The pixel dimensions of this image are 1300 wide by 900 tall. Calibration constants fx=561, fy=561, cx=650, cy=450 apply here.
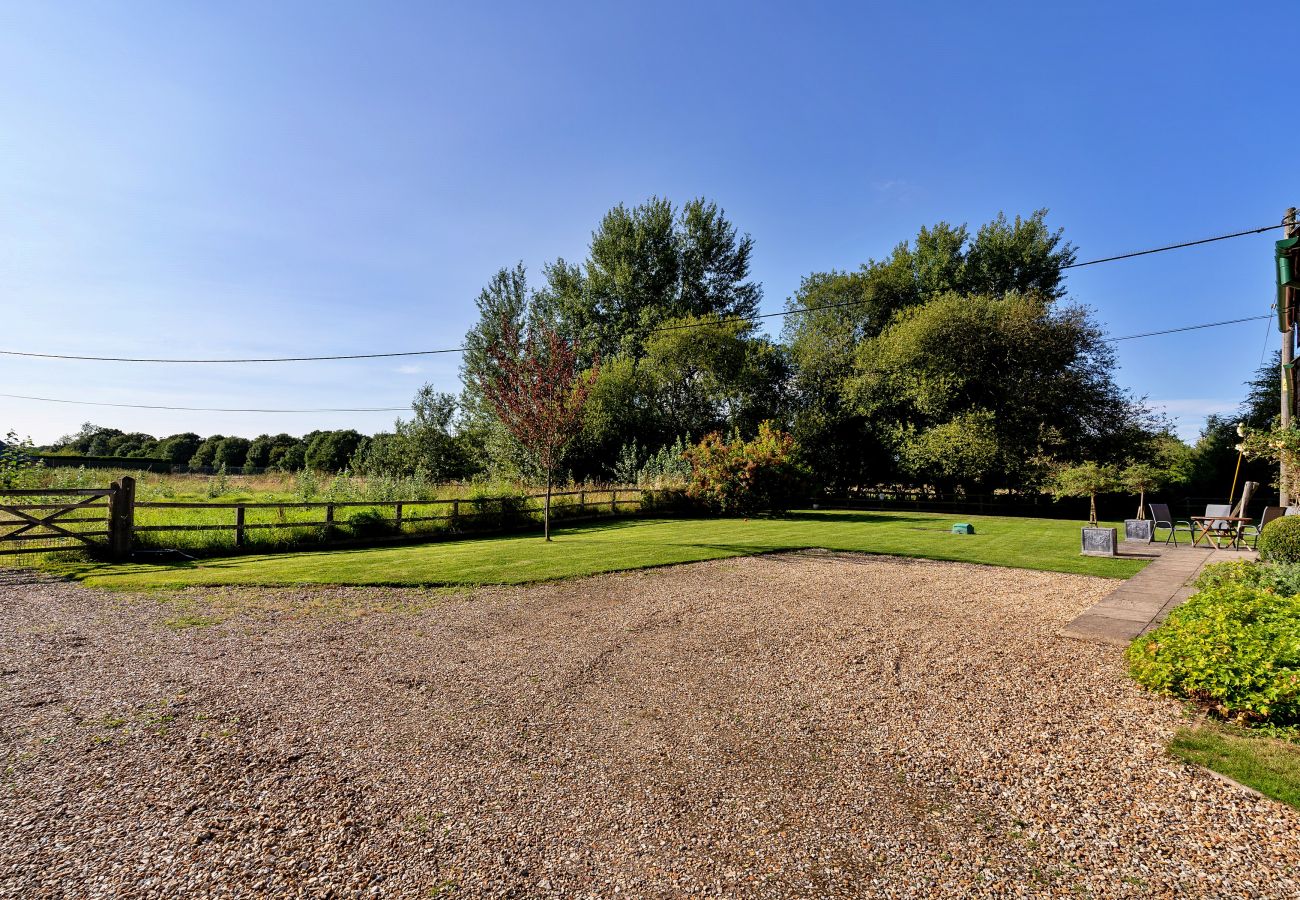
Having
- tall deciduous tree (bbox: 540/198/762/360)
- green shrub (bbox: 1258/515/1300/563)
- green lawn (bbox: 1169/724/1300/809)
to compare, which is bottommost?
green lawn (bbox: 1169/724/1300/809)

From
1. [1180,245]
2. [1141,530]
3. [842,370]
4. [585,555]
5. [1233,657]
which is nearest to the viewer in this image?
[1233,657]

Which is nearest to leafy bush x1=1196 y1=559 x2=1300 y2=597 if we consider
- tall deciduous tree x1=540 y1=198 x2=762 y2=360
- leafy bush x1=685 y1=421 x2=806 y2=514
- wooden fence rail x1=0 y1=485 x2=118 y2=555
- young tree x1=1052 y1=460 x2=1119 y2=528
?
young tree x1=1052 y1=460 x2=1119 y2=528

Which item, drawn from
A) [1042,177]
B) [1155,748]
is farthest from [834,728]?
[1042,177]

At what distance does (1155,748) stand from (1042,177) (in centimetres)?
1865

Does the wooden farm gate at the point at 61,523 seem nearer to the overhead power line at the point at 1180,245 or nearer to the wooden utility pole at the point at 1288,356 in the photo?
the overhead power line at the point at 1180,245

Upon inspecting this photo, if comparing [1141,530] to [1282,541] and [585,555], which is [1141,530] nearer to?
[1282,541]

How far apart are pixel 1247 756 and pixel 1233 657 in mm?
878

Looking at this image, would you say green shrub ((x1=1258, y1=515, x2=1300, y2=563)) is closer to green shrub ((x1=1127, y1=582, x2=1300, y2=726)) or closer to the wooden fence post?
green shrub ((x1=1127, y1=582, x2=1300, y2=726))

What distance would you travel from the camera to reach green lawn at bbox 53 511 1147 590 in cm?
860

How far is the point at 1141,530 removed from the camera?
40.5 ft

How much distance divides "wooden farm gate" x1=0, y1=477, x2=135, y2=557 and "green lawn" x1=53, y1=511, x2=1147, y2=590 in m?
0.61

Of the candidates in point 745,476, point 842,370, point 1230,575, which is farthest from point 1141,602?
point 842,370

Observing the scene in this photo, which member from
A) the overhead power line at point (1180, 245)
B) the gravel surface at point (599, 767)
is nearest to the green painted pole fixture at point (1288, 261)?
the overhead power line at point (1180, 245)

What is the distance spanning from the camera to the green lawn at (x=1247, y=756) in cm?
297
